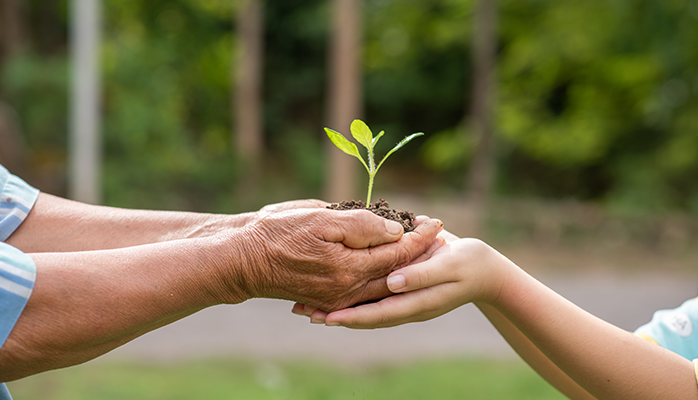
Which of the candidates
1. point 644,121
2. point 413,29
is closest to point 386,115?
point 413,29

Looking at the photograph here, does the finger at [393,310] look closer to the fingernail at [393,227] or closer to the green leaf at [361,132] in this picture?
the fingernail at [393,227]

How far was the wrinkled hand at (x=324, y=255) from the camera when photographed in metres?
1.74

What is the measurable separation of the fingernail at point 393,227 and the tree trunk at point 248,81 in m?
13.0

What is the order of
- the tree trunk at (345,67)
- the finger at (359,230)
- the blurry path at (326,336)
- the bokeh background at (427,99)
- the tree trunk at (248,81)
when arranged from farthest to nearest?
the tree trunk at (248,81)
the bokeh background at (427,99)
the tree trunk at (345,67)
the blurry path at (326,336)
the finger at (359,230)

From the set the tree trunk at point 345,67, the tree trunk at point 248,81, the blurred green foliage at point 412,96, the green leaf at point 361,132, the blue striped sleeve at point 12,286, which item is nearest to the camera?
the blue striped sleeve at point 12,286

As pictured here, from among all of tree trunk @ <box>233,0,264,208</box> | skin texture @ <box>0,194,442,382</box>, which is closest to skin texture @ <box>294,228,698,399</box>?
skin texture @ <box>0,194,442,382</box>

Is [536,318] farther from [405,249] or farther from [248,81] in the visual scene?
[248,81]

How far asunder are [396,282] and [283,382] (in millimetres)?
3574

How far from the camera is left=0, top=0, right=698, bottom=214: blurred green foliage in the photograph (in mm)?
12180

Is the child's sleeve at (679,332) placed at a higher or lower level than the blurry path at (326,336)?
higher

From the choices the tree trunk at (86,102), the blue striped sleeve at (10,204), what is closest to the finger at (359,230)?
the blue striped sleeve at (10,204)

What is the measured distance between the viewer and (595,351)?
1791 millimetres

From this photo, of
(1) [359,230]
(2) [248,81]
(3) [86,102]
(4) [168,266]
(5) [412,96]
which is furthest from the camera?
(5) [412,96]

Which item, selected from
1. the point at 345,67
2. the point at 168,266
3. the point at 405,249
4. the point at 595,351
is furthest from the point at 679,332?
the point at 345,67
